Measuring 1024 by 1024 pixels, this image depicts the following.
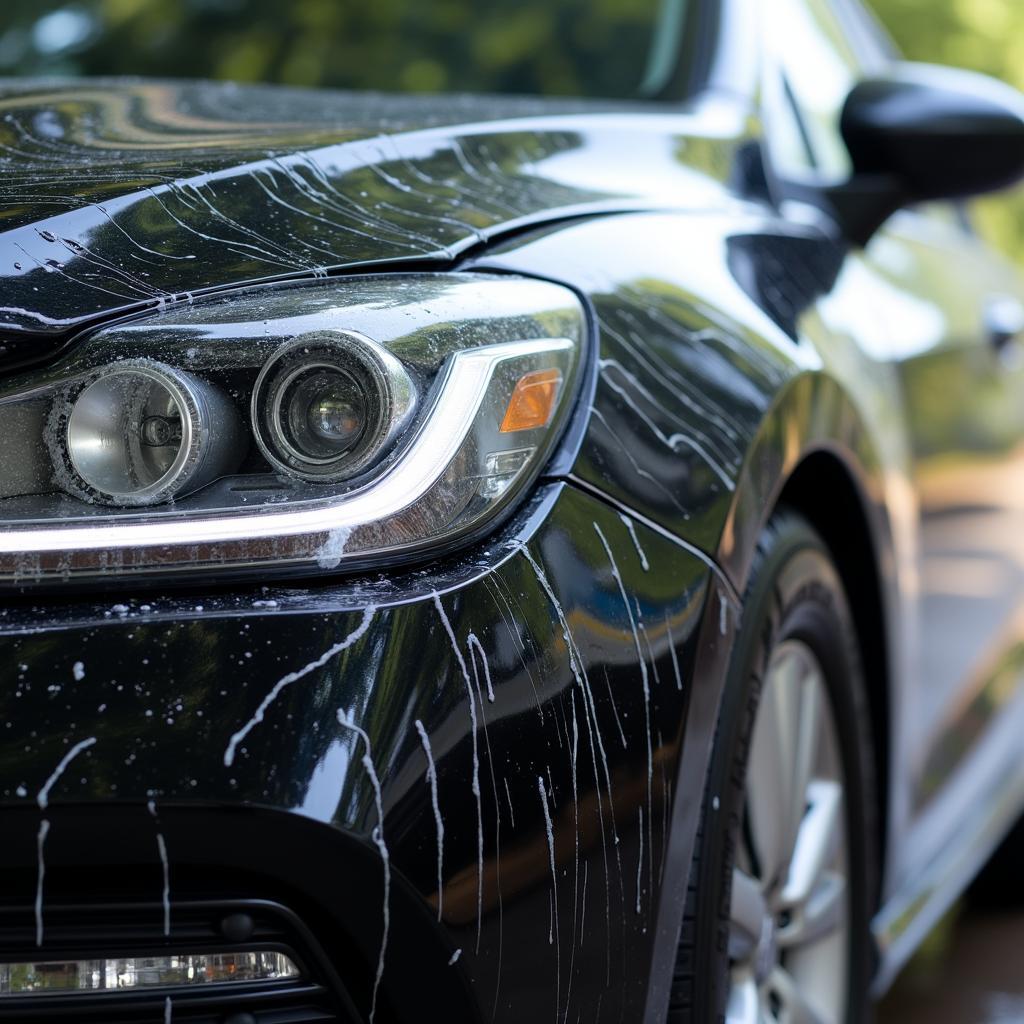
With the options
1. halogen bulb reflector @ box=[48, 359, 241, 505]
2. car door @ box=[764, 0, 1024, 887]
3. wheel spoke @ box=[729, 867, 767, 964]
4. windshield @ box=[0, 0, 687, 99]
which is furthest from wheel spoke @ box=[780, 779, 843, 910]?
windshield @ box=[0, 0, 687, 99]

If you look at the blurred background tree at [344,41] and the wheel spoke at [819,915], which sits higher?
the blurred background tree at [344,41]

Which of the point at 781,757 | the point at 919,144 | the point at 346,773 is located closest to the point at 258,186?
the point at 346,773

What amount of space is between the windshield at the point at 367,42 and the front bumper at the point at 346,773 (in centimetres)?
140

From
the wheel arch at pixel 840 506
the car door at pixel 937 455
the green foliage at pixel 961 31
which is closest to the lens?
the wheel arch at pixel 840 506

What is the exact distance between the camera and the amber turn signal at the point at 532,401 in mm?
1143

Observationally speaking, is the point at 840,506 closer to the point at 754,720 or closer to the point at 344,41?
the point at 754,720

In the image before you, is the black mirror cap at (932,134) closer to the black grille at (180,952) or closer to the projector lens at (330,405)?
the projector lens at (330,405)

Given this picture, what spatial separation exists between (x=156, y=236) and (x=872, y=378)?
Answer: 1080mm

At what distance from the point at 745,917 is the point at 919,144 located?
3.98 ft

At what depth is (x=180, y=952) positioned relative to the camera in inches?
39.8

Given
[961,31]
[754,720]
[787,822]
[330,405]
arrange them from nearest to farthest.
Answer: [330,405], [754,720], [787,822], [961,31]

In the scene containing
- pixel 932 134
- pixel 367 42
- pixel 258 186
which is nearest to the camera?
pixel 258 186

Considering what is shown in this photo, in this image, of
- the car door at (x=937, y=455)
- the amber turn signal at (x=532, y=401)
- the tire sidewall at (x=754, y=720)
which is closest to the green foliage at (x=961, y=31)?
the car door at (x=937, y=455)

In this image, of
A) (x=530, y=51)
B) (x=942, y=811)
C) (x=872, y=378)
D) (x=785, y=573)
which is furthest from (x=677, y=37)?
(x=942, y=811)
